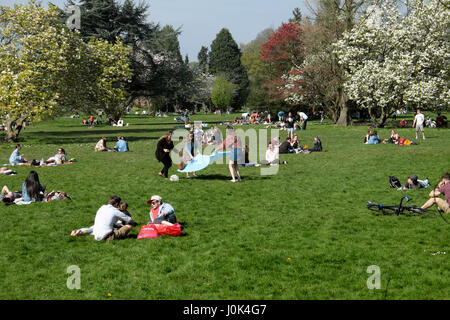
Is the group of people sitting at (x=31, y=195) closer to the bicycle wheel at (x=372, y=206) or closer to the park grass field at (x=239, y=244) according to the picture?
the park grass field at (x=239, y=244)

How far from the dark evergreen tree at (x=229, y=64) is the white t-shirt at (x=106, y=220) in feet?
305

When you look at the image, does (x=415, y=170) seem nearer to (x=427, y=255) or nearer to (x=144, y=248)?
(x=427, y=255)

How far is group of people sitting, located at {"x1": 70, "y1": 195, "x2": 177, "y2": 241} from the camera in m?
9.90

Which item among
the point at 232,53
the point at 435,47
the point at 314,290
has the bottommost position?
the point at 314,290

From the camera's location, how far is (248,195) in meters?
14.6

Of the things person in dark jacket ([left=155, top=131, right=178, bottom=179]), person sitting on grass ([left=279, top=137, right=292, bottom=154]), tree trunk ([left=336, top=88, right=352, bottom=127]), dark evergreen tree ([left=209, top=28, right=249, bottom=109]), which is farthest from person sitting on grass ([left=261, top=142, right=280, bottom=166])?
dark evergreen tree ([left=209, top=28, right=249, bottom=109])

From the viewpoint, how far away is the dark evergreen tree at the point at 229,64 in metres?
105

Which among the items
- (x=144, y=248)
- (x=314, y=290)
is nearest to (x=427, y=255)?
(x=314, y=290)

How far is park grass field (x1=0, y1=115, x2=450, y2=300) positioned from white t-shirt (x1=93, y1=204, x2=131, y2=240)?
23 cm

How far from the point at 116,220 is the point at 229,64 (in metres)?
101

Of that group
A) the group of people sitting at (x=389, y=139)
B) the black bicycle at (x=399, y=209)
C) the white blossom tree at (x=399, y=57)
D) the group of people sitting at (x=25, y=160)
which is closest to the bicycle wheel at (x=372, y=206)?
the black bicycle at (x=399, y=209)

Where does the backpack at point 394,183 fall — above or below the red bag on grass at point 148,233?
above
